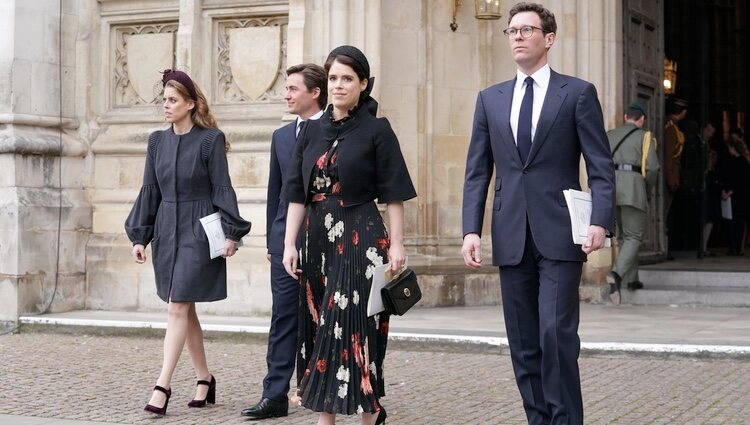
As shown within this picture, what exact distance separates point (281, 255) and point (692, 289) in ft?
25.1

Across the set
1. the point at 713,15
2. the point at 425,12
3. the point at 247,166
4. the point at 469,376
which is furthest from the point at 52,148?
the point at 713,15

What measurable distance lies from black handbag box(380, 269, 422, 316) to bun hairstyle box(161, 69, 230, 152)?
6.89 ft

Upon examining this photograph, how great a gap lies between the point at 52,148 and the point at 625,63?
623 cm

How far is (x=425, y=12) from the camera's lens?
45.0 ft

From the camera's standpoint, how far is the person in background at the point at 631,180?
46.1ft

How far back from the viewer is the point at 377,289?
21.7ft

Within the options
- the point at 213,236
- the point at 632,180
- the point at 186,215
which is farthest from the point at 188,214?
the point at 632,180

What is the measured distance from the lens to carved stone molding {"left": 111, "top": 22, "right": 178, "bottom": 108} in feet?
46.9

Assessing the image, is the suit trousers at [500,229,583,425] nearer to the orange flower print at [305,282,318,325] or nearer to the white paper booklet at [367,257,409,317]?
the white paper booklet at [367,257,409,317]

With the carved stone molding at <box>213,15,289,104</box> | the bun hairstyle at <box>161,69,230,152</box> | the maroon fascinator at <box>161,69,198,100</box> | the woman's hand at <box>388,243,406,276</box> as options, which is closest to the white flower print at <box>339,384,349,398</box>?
the woman's hand at <box>388,243,406,276</box>

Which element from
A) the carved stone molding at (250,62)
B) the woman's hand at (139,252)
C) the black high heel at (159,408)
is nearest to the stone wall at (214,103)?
the carved stone molding at (250,62)

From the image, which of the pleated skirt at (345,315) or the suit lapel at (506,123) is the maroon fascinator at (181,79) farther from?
the suit lapel at (506,123)

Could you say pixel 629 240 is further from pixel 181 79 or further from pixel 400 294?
pixel 400 294

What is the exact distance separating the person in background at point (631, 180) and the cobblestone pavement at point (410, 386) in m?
3.76
